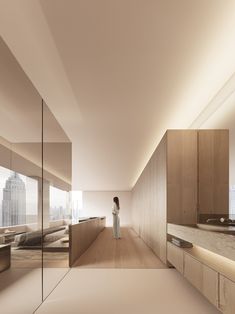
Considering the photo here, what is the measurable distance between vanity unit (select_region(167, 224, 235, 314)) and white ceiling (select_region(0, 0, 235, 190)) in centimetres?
211

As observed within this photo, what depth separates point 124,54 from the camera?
3836mm

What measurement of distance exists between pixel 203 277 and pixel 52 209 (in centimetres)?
262

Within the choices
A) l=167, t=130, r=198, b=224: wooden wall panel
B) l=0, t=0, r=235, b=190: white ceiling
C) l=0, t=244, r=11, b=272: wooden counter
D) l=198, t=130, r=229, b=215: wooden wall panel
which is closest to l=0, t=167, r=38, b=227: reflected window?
l=0, t=244, r=11, b=272: wooden counter

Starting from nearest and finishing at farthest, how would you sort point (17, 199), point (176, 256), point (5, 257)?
point (5, 257) → point (17, 199) → point (176, 256)

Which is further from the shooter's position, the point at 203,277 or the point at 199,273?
the point at 199,273

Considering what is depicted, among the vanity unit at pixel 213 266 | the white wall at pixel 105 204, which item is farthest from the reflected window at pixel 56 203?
the white wall at pixel 105 204

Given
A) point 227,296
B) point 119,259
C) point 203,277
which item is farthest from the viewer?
point 119,259

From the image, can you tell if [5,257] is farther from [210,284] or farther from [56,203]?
[56,203]

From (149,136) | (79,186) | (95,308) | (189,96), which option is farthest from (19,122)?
(79,186)

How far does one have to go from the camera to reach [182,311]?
10.2 ft

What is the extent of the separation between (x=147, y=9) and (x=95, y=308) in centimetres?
300

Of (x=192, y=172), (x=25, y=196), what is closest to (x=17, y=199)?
(x=25, y=196)

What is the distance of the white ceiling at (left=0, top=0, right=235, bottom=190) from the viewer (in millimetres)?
2961

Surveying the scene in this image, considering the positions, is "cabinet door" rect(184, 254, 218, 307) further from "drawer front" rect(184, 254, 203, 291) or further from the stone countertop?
the stone countertop
